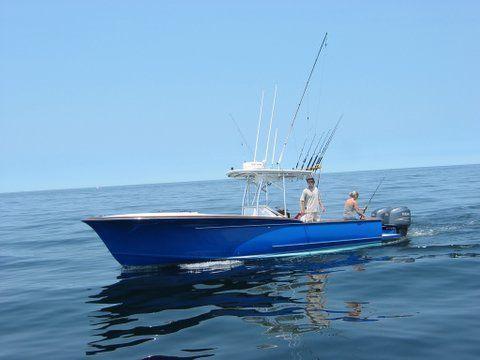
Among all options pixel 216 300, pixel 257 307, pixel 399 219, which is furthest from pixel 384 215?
pixel 257 307

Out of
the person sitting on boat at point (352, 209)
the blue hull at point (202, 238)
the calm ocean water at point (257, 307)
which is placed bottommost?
the calm ocean water at point (257, 307)

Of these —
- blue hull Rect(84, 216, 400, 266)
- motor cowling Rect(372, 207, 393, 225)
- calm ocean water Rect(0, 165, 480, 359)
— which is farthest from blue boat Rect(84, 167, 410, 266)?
motor cowling Rect(372, 207, 393, 225)

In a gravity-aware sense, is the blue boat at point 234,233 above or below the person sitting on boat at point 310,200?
below

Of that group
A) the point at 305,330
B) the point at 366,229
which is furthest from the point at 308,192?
the point at 305,330

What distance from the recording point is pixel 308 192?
14.9 m

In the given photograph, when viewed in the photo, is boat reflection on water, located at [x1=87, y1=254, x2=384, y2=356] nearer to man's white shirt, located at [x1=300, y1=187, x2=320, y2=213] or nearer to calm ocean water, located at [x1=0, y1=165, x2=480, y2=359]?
calm ocean water, located at [x1=0, y1=165, x2=480, y2=359]

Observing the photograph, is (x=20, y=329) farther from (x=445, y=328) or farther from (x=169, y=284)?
(x=445, y=328)

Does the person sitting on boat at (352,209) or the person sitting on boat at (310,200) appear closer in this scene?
the person sitting on boat at (310,200)

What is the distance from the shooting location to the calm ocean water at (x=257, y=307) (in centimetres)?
729

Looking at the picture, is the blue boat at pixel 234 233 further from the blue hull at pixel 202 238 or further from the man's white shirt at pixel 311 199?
the man's white shirt at pixel 311 199

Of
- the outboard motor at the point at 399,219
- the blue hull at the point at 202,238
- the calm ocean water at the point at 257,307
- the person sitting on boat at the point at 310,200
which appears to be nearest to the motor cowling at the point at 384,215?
the outboard motor at the point at 399,219

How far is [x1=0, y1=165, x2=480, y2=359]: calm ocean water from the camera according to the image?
729cm

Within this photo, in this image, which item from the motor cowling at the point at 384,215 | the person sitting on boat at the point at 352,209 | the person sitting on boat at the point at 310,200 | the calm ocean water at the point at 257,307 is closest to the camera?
the calm ocean water at the point at 257,307

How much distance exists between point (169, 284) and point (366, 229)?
708 cm
